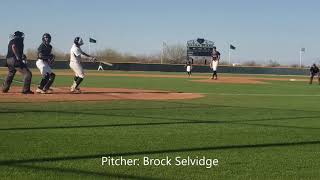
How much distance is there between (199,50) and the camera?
8706 cm

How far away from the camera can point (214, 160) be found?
21.6ft

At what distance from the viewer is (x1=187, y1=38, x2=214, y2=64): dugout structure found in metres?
86.8

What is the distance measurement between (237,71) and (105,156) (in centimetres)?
6557

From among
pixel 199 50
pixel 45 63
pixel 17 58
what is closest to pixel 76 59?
pixel 45 63

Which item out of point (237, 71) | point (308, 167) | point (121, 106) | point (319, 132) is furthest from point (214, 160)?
point (237, 71)

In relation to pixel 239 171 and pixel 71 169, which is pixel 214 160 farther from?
pixel 71 169

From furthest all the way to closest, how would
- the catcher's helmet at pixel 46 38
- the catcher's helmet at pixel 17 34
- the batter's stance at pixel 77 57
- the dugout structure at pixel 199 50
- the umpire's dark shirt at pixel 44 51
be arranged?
the dugout structure at pixel 199 50, the batter's stance at pixel 77 57, the umpire's dark shirt at pixel 44 51, the catcher's helmet at pixel 46 38, the catcher's helmet at pixel 17 34

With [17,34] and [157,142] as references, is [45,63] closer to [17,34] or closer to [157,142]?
[17,34]

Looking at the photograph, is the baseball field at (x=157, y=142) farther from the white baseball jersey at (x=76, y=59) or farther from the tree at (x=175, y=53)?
the tree at (x=175, y=53)

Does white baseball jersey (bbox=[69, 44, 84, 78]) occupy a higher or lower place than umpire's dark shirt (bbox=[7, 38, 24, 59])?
lower

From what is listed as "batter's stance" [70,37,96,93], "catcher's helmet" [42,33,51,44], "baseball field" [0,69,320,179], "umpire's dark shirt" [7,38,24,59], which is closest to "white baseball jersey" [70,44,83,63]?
"batter's stance" [70,37,96,93]

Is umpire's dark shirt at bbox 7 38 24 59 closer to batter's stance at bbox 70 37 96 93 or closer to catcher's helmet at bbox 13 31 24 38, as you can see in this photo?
catcher's helmet at bbox 13 31 24 38

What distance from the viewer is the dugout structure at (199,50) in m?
86.8

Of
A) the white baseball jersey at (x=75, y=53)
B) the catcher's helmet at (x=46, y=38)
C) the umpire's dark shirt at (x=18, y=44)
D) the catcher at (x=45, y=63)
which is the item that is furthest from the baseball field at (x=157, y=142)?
the white baseball jersey at (x=75, y=53)
